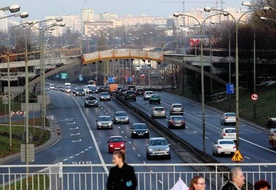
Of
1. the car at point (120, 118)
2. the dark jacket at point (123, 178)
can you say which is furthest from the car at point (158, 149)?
the dark jacket at point (123, 178)

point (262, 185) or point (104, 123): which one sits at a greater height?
point (262, 185)

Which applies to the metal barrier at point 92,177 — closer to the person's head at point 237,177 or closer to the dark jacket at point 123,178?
the dark jacket at point 123,178

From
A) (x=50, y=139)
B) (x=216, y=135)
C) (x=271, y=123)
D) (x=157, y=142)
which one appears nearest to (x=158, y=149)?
(x=157, y=142)

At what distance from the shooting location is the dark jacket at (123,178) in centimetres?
1742

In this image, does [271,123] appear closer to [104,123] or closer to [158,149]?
[104,123]

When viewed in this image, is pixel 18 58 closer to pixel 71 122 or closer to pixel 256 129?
pixel 71 122

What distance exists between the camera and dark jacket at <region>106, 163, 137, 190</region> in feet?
57.2

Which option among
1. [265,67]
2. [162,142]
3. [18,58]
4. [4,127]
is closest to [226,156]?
[162,142]

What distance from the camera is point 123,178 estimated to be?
17438 mm

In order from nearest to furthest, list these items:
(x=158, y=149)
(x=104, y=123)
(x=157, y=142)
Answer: (x=158, y=149)
(x=157, y=142)
(x=104, y=123)

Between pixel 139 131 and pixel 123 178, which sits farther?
pixel 139 131

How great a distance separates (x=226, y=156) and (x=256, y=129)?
65.9 ft

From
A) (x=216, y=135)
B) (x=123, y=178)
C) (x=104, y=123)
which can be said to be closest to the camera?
(x=123, y=178)

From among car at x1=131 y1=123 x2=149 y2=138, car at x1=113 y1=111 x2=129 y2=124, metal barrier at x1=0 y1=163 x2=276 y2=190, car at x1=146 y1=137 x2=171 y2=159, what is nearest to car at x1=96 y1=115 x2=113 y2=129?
car at x1=113 y1=111 x2=129 y2=124
